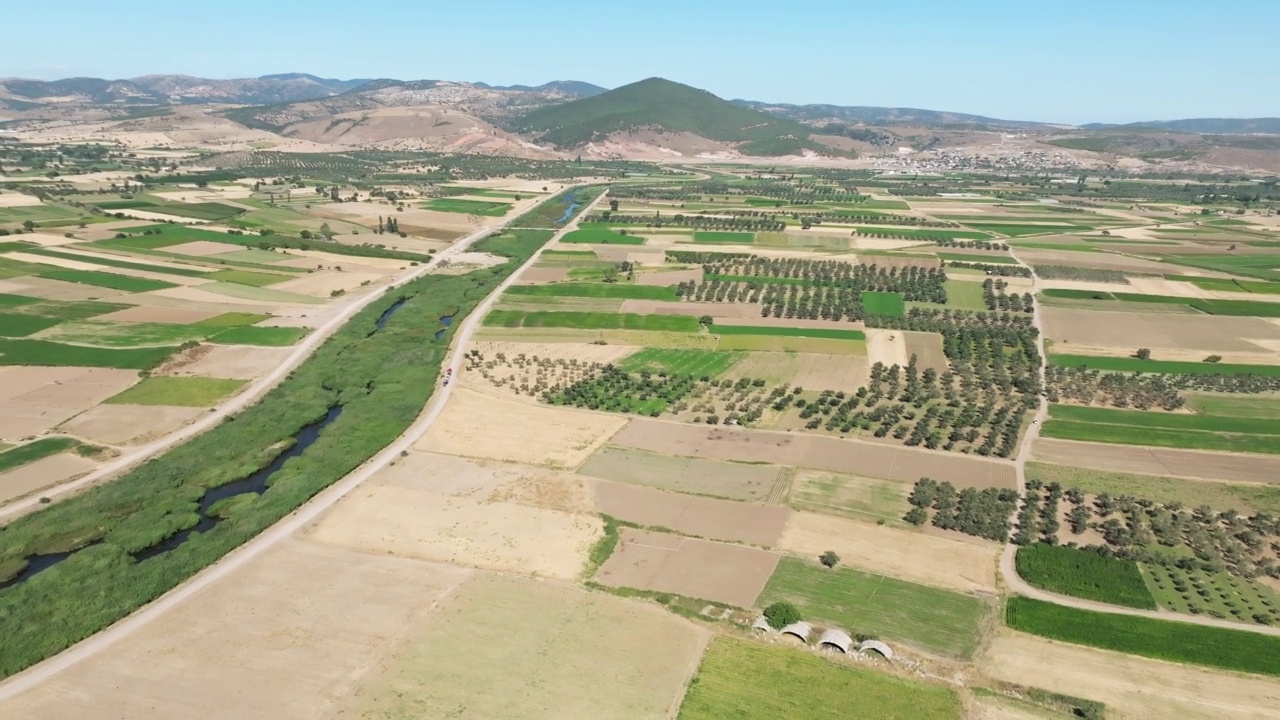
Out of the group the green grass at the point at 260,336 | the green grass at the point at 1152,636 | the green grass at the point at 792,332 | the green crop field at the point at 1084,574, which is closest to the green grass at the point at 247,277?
the green grass at the point at 260,336

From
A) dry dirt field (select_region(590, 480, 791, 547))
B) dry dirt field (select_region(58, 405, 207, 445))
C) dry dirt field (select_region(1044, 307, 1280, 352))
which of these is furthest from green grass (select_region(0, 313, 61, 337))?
dry dirt field (select_region(1044, 307, 1280, 352))

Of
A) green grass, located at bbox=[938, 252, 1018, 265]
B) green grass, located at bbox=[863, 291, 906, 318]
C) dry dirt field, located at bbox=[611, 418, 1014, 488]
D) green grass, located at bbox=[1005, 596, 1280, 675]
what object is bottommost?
green grass, located at bbox=[1005, 596, 1280, 675]

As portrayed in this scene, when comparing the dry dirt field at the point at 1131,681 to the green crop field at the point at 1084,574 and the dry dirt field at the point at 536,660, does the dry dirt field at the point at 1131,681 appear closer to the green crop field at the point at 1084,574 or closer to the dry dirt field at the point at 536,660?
the green crop field at the point at 1084,574

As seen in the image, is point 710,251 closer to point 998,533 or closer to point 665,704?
point 998,533

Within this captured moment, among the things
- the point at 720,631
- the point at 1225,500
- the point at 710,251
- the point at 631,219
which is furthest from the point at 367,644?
the point at 631,219

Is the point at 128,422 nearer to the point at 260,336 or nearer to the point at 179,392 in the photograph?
the point at 179,392

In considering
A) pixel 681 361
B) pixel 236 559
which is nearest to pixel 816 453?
pixel 681 361

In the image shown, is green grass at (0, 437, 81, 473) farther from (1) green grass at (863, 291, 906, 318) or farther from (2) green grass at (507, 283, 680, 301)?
(1) green grass at (863, 291, 906, 318)
